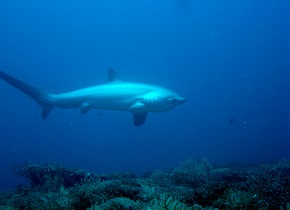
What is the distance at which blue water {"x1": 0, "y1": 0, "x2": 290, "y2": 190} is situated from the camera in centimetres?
14188

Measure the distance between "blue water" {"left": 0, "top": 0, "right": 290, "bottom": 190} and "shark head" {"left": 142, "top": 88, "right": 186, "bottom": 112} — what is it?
120 meters

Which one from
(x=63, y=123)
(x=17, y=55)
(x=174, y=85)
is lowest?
(x=63, y=123)

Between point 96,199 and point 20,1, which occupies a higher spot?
point 20,1

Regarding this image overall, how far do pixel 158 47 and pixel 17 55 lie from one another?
8458cm

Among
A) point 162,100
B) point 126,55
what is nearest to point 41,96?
point 162,100

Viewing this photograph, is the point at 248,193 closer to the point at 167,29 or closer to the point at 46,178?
the point at 46,178

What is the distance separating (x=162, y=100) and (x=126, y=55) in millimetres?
152990

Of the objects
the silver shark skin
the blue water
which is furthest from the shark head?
the blue water

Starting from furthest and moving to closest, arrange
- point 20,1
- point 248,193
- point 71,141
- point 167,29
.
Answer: point 71,141 < point 167,29 < point 20,1 < point 248,193

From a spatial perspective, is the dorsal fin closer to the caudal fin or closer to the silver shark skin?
the silver shark skin

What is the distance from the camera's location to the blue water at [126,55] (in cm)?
14188

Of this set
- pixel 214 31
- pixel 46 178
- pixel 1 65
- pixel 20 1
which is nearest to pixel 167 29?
pixel 214 31

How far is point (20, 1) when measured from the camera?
122 m

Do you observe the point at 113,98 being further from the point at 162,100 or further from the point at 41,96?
the point at 41,96
